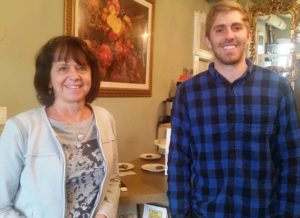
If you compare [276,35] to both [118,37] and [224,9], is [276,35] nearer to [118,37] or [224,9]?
[118,37]

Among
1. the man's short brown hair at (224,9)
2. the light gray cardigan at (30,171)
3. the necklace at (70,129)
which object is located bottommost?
the light gray cardigan at (30,171)

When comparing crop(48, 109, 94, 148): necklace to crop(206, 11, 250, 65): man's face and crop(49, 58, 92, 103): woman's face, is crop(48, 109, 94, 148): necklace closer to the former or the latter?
crop(49, 58, 92, 103): woman's face

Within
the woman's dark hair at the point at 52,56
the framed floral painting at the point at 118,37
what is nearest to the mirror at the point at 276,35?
the framed floral painting at the point at 118,37

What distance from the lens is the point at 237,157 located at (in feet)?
3.84

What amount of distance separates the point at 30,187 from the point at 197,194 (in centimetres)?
64

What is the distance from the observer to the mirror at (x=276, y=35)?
3.03 m

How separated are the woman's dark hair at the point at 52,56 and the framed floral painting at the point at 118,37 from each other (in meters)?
0.91

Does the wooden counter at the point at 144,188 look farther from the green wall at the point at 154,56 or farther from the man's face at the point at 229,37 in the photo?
the green wall at the point at 154,56

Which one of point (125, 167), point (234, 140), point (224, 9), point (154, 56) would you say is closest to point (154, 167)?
point (125, 167)

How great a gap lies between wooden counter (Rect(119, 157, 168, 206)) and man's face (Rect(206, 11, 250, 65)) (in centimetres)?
69

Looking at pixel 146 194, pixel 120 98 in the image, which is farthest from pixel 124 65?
pixel 146 194

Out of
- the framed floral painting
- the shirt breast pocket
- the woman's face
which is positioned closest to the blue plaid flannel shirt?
the shirt breast pocket

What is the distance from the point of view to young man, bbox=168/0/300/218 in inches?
46.1

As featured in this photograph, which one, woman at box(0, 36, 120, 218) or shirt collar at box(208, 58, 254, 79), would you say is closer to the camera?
woman at box(0, 36, 120, 218)
